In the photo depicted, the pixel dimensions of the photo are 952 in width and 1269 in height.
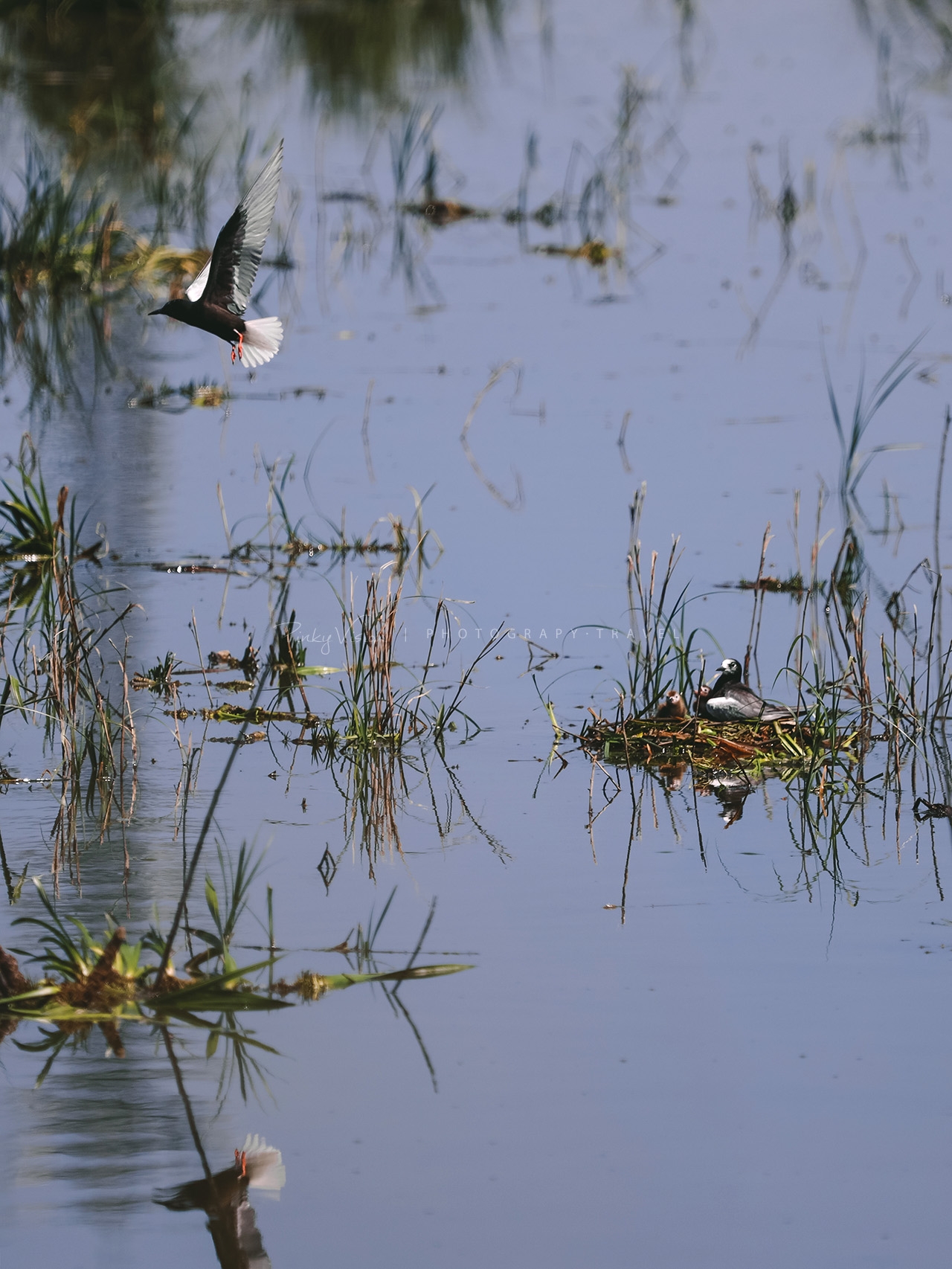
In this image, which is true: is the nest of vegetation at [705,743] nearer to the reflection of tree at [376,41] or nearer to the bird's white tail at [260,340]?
the bird's white tail at [260,340]

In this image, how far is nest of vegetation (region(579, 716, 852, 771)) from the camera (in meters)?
6.25

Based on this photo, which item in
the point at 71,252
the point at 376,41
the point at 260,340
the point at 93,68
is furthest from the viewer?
the point at 376,41

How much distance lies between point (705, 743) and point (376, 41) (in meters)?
20.8

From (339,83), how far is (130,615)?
16.0m

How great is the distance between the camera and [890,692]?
20.7 feet

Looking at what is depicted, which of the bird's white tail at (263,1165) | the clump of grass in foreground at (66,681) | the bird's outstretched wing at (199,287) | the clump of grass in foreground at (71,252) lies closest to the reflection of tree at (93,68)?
the clump of grass in foreground at (71,252)

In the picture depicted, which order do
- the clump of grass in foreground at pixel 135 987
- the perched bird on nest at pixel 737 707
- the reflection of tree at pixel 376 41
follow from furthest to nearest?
the reflection of tree at pixel 376 41 → the perched bird on nest at pixel 737 707 → the clump of grass in foreground at pixel 135 987

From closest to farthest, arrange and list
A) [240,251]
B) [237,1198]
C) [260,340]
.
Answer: [237,1198] < [240,251] < [260,340]

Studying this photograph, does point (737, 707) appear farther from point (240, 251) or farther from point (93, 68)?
point (93, 68)

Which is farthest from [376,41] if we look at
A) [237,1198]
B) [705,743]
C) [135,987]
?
[237,1198]

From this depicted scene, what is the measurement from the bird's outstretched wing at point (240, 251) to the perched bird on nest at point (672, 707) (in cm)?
206

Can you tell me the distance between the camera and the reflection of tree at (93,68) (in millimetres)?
19172

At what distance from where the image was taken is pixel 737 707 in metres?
6.36

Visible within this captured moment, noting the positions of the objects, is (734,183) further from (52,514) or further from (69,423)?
(52,514)
